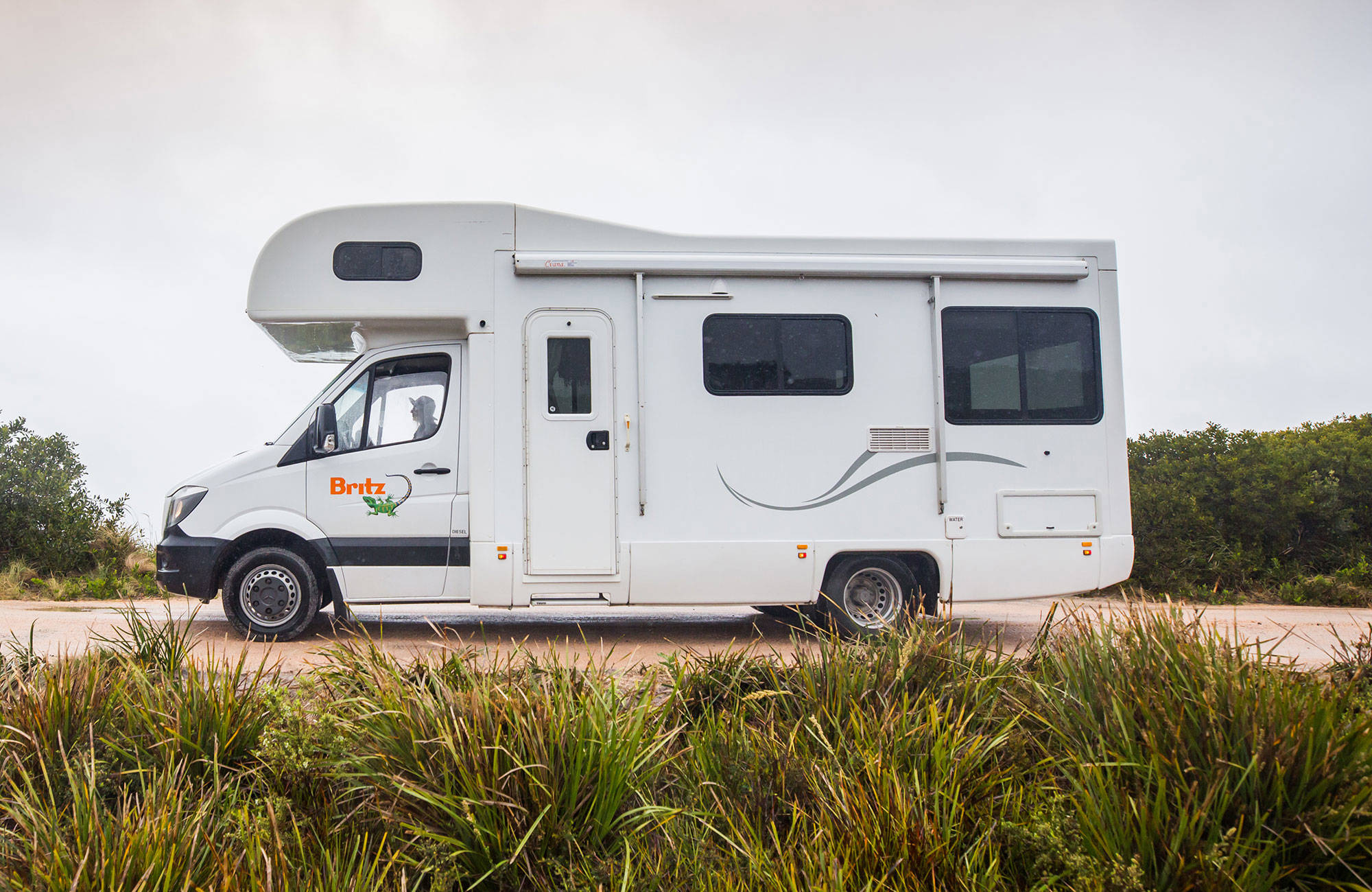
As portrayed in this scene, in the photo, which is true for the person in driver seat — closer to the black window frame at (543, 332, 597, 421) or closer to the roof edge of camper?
the black window frame at (543, 332, 597, 421)

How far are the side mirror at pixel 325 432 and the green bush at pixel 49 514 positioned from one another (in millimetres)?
7373

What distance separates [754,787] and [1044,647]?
166cm

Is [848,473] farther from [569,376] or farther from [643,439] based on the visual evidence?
[569,376]

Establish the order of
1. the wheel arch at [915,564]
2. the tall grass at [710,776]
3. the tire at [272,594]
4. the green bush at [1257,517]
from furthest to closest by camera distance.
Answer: the green bush at [1257,517], the wheel arch at [915,564], the tire at [272,594], the tall grass at [710,776]

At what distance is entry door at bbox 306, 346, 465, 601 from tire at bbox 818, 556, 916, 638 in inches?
122

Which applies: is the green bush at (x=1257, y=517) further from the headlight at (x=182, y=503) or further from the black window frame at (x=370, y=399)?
the headlight at (x=182, y=503)

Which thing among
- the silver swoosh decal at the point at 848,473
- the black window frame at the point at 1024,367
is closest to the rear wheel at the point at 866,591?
the silver swoosh decal at the point at 848,473

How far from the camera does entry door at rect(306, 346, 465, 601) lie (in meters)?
7.04

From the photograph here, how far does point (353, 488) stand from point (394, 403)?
0.77 metres

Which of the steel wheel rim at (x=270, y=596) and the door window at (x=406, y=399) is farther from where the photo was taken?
the door window at (x=406, y=399)

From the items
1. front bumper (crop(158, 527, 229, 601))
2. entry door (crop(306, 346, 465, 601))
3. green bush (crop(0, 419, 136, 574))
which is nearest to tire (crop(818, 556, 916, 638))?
entry door (crop(306, 346, 465, 601))

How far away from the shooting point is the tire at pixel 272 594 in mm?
7031

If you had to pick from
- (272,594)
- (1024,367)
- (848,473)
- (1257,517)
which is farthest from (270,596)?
(1257,517)

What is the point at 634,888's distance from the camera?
8.97 ft
